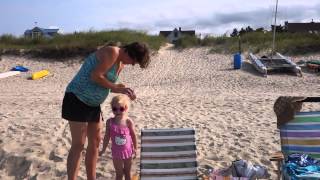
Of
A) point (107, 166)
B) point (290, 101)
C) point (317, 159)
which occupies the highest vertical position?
point (290, 101)

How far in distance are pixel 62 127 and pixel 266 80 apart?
31.7 feet

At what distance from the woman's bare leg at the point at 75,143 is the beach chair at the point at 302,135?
1810 millimetres

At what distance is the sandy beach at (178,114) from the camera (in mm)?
5762

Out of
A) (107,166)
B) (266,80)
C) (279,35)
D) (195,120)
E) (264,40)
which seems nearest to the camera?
(107,166)

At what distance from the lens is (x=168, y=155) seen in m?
4.59

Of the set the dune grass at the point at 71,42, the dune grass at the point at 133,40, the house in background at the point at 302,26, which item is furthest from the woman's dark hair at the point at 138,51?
the house in background at the point at 302,26

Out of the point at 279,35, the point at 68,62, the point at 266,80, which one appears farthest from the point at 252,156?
the point at 279,35

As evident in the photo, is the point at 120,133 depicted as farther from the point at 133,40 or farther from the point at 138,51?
the point at 133,40

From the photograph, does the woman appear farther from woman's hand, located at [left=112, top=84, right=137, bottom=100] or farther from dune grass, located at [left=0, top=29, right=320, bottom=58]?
dune grass, located at [left=0, top=29, right=320, bottom=58]

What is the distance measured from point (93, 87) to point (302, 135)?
1.98 m

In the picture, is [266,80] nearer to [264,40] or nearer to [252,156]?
[264,40]

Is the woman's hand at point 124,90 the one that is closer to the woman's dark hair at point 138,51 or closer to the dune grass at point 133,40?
the woman's dark hair at point 138,51

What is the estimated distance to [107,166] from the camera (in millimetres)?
5520

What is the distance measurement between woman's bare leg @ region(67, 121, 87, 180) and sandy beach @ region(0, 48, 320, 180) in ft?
3.17
